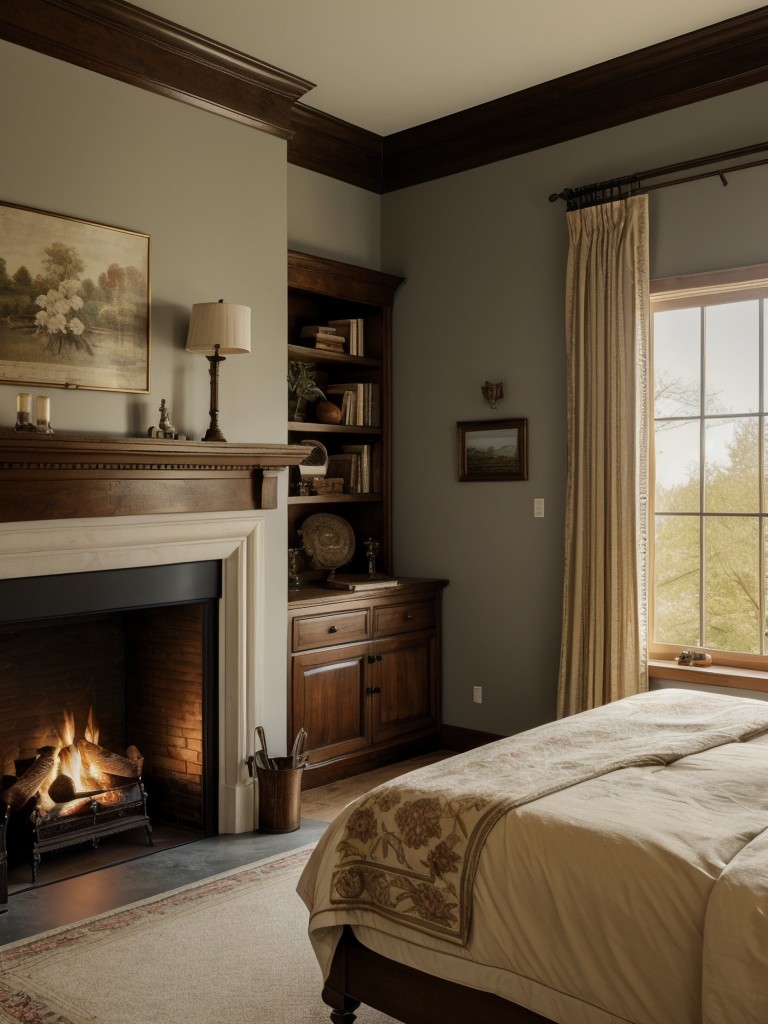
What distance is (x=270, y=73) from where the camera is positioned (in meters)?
4.08

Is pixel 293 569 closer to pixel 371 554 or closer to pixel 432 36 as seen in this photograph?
pixel 371 554

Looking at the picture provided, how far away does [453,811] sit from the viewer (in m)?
2.12

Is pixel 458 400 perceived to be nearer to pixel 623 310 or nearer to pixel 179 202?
pixel 623 310

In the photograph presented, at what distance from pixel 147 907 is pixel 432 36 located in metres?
3.54

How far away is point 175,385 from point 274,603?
104 centimetres

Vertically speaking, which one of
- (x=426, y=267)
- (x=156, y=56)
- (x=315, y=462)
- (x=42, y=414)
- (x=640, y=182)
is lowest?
(x=315, y=462)

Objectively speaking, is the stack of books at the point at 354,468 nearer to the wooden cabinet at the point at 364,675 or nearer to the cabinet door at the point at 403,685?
the wooden cabinet at the point at 364,675

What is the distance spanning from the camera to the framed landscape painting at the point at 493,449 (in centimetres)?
476

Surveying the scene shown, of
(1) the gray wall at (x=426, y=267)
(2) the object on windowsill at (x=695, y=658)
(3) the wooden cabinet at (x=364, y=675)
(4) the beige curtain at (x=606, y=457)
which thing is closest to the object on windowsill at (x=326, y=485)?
(1) the gray wall at (x=426, y=267)

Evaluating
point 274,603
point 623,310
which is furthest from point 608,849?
point 623,310

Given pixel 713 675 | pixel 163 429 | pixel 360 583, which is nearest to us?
pixel 163 429

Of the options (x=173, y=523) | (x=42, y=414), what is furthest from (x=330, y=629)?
(x=42, y=414)

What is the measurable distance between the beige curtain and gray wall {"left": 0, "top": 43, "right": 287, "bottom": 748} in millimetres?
1357

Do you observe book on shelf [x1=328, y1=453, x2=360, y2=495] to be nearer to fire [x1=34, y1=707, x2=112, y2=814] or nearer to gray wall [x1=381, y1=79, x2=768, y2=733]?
gray wall [x1=381, y1=79, x2=768, y2=733]
